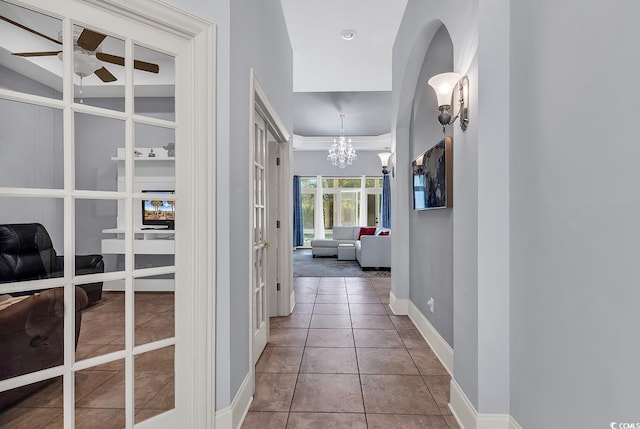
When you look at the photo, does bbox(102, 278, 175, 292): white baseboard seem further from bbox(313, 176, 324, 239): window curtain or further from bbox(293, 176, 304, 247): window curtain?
bbox(313, 176, 324, 239): window curtain

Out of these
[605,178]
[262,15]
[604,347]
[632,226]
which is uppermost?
[262,15]

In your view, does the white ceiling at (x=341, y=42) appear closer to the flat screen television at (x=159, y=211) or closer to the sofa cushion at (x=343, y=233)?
the flat screen television at (x=159, y=211)

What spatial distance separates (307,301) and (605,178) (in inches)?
148

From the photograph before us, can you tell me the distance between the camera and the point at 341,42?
3.84 metres

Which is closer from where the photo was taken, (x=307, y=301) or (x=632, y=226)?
(x=632, y=226)

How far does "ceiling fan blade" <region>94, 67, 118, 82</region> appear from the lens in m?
1.46

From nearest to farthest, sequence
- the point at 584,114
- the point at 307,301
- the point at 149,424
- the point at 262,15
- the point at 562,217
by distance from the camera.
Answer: the point at 584,114
the point at 562,217
the point at 149,424
the point at 262,15
the point at 307,301

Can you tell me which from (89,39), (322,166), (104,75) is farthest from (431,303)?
(322,166)

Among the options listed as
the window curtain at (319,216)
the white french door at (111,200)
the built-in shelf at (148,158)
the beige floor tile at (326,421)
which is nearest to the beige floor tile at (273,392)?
the beige floor tile at (326,421)

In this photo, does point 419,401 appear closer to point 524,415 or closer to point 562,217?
point 524,415

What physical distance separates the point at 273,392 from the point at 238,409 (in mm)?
396

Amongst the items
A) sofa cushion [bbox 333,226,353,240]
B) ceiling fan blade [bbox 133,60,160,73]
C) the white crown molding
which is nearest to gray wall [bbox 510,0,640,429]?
ceiling fan blade [bbox 133,60,160,73]

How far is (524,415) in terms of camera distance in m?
1.57

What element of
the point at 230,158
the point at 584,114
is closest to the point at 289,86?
the point at 230,158
